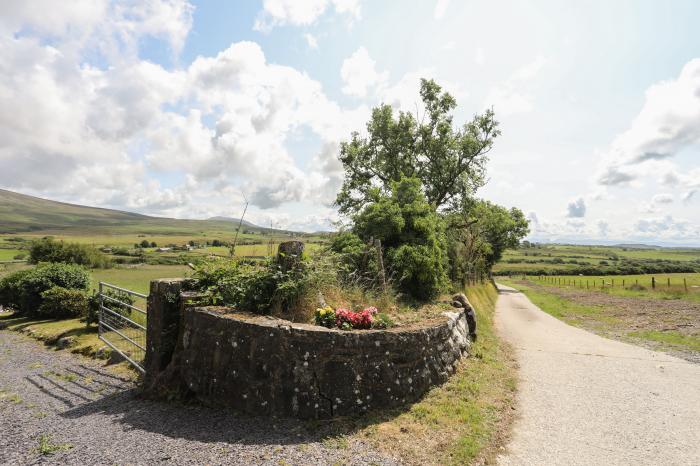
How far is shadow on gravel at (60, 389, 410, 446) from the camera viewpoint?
458cm

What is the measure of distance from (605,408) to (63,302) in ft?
56.3

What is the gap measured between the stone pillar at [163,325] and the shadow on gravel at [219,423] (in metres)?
0.70

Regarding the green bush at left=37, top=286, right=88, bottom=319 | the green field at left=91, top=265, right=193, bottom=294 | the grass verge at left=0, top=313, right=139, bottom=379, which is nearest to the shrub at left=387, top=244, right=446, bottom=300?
the grass verge at left=0, top=313, right=139, bottom=379

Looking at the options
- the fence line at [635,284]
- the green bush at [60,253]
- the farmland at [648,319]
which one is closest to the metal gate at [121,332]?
the farmland at [648,319]

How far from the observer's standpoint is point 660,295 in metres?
27.8

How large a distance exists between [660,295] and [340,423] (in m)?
33.0

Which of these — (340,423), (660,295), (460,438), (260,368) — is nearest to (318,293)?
(260,368)

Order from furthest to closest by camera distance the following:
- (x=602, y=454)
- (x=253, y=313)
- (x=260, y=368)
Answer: (x=253, y=313)
(x=260, y=368)
(x=602, y=454)

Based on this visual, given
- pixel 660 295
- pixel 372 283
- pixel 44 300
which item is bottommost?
pixel 660 295

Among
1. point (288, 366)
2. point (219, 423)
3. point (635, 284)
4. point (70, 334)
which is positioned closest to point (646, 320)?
point (288, 366)

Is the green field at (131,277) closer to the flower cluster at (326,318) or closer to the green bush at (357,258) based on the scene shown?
the green bush at (357,258)

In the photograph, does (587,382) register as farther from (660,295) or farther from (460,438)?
(660,295)

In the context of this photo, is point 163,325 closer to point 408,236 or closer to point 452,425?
point 452,425

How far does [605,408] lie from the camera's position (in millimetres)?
6453
